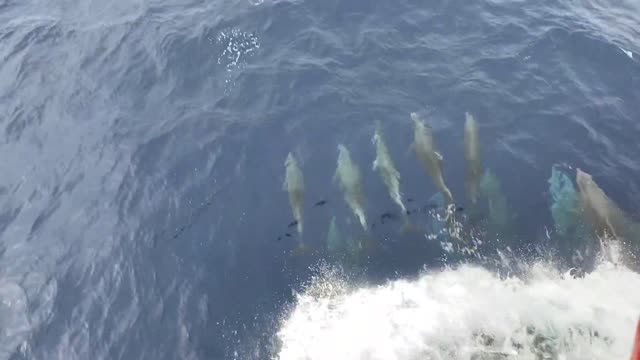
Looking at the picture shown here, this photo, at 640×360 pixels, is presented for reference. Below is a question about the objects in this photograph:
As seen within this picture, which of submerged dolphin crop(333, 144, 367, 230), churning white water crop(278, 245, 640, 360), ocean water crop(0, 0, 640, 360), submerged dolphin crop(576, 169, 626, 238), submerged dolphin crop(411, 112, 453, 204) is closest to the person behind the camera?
churning white water crop(278, 245, 640, 360)

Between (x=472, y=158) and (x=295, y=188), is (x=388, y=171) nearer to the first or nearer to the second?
(x=472, y=158)

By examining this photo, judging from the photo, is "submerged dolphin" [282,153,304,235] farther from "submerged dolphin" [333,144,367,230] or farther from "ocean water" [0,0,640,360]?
"submerged dolphin" [333,144,367,230]

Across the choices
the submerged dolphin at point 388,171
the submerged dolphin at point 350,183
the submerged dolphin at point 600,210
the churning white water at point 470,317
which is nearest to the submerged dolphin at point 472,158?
the submerged dolphin at point 388,171

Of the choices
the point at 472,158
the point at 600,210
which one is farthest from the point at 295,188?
the point at 600,210

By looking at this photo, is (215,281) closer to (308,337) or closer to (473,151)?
(308,337)

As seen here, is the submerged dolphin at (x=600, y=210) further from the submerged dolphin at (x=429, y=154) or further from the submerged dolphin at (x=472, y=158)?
the submerged dolphin at (x=429, y=154)

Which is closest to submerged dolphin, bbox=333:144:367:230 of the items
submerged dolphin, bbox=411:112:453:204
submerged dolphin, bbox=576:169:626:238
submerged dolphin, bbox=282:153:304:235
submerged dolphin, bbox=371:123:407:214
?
submerged dolphin, bbox=371:123:407:214
